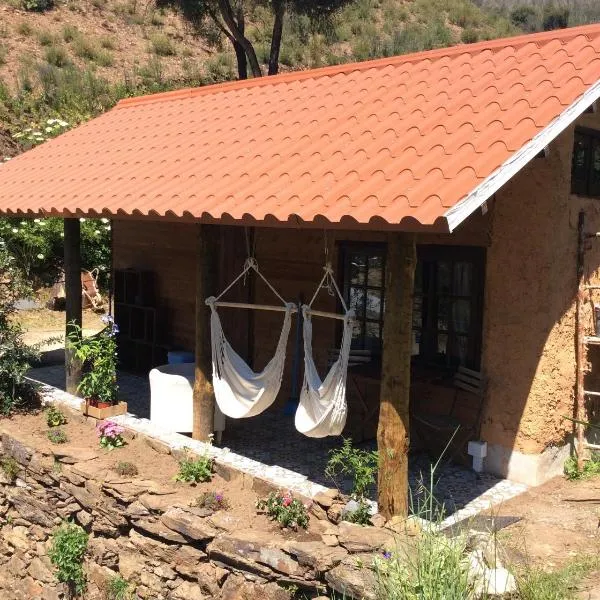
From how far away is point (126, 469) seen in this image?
6.04 metres

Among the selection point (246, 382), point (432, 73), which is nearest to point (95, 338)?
point (246, 382)

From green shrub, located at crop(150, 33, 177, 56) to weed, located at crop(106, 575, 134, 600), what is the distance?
983 inches

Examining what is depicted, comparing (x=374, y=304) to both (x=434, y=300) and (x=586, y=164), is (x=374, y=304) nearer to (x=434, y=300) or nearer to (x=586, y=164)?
(x=434, y=300)

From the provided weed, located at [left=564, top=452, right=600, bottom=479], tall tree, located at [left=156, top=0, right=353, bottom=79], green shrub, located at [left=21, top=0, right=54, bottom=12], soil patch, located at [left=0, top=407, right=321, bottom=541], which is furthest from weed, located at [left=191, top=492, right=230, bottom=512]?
green shrub, located at [left=21, top=0, right=54, bottom=12]

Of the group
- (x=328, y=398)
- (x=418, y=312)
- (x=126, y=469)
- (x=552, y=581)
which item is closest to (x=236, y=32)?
(x=418, y=312)

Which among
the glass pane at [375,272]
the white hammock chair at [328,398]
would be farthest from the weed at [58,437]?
the glass pane at [375,272]

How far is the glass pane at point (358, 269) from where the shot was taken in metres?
7.55

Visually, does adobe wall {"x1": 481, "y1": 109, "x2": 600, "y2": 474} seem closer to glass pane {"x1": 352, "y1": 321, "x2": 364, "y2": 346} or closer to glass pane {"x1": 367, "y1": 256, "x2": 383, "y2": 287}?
glass pane {"x1": 367, "y1": 256, "x2": 383, "y2": 287}

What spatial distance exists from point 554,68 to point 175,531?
4.75 m

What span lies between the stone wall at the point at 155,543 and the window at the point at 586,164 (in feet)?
11.6

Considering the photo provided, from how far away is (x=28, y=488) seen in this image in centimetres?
680

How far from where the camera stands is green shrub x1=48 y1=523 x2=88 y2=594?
6.19 m

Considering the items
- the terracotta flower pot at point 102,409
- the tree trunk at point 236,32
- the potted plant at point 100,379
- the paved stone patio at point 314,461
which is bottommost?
the paved stone patio at point 314,461

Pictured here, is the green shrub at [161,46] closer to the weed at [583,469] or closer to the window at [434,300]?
the window at [434,300]
